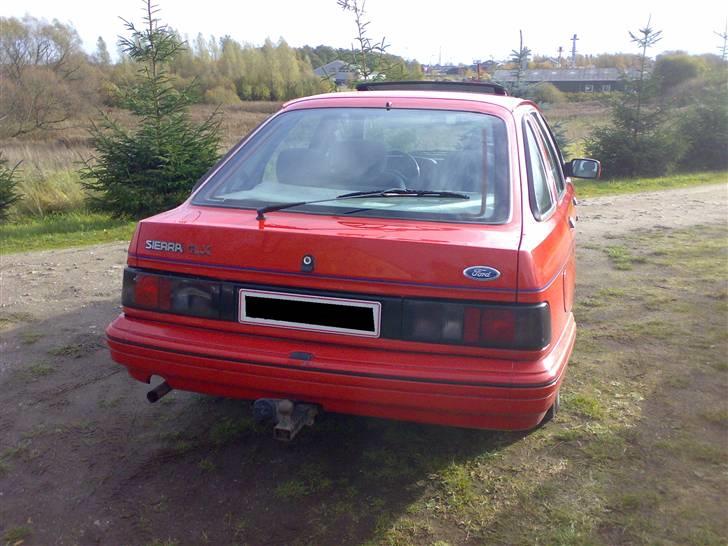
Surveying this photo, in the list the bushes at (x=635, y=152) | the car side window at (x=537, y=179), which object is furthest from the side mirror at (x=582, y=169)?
the bushes at (x=635, y=152)

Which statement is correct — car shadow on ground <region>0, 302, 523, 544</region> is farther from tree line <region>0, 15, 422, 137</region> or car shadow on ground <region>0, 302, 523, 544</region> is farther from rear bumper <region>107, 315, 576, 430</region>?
tree line <region>0, 15, 422, 137</region>

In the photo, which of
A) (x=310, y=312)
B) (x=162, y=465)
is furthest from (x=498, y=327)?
(x=162, y=465)

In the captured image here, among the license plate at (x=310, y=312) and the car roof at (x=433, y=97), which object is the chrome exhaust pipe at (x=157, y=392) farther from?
the car roof at (x=433, y=97)

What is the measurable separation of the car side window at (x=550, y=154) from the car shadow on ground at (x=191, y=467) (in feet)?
5.36

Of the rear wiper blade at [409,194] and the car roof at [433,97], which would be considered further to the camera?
the car roof at [433,97]

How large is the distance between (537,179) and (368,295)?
127 centimetres

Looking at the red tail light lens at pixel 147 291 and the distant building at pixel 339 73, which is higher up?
the distant building at pixel 339 73

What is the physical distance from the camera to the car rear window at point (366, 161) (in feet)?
10.6

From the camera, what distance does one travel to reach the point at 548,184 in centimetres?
388

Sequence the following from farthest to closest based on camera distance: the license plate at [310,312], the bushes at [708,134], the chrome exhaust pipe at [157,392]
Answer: the bushes at [708,134], the chrome exhaust pipe at [157,392], the license plate at [310,312]

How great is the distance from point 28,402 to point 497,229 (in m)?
2.75

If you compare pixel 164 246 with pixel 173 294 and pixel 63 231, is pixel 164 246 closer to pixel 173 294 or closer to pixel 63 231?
pixel 173 294

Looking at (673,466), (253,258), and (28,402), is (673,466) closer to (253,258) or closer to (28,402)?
(253,258)

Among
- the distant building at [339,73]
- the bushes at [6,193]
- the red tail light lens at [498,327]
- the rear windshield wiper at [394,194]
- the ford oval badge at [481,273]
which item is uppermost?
the distant building at [339,73]
